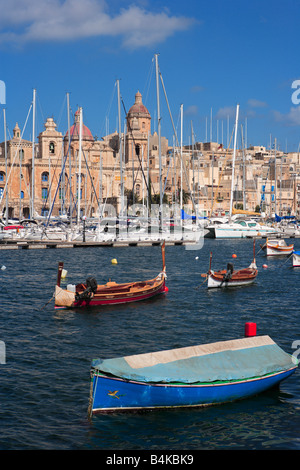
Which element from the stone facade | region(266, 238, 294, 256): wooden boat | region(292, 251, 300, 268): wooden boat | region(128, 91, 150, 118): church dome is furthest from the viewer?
region(128, 91, 150, 118): church dome

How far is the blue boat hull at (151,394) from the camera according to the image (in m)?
13.9

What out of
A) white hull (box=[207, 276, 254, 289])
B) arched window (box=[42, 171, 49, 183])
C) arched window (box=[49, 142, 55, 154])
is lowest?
white hull (box=[207, 276, 254, 289])

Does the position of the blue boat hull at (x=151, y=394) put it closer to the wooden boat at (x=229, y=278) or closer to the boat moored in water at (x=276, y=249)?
the wooden boat at (x=229, y=278)

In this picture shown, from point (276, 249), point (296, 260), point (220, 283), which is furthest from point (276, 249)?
point (220, 283)

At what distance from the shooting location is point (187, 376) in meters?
14.4

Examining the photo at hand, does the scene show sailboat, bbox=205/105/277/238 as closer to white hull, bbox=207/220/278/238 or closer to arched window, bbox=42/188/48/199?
white hull, bbox=207/220/278/238

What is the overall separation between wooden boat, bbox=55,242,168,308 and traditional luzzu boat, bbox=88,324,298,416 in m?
11.4

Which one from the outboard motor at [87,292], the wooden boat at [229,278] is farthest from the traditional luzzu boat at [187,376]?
the wooden boat at [229,278]

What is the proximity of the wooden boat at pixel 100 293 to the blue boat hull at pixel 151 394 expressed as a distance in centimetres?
1216

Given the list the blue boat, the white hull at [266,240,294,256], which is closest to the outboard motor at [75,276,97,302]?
the blue boat

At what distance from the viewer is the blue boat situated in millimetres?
13945

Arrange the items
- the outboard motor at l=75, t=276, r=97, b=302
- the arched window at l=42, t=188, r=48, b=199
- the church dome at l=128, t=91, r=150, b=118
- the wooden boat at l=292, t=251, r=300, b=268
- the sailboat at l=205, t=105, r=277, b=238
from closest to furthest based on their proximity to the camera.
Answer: the outboard motor at l=75, t=276, r=97, b=302 < the wooden boat at l=292, t=251, r=300, b=268 < the sailboat at l=205, t=105, r=277, b=238 < the arched window at l=42, t=188, r=48, b=199 < the church dome at l=128, t=91, r=150, b=118

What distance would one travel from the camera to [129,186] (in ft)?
357

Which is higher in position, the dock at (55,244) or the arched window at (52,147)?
the arched window at (52,147)
